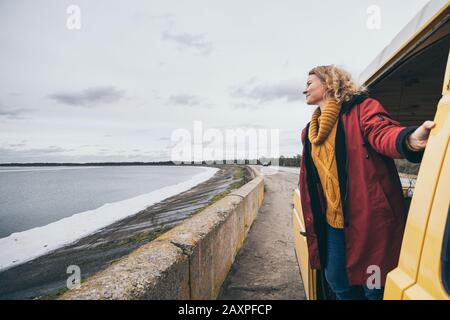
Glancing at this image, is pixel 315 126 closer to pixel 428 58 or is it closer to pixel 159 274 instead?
pixel 428 58

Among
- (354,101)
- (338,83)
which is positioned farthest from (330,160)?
(338,83)

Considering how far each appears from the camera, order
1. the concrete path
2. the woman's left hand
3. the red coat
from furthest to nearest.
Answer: the concrete path, the red coat, the woman's left hand

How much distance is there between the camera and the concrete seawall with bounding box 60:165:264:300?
157 cm

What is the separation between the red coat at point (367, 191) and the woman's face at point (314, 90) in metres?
0.27

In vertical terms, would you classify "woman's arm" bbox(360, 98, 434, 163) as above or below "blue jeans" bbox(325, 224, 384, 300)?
above

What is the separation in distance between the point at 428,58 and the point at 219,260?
2714 mm

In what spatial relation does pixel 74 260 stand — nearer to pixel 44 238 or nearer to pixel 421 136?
pixel 44 238

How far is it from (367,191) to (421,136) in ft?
2.03

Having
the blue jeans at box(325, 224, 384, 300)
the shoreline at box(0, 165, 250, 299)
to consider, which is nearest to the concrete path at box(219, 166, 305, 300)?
the blue jeans at box(325, 224, 384, 300)

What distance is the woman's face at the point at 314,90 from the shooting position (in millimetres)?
2141

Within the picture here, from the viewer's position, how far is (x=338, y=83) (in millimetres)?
2014

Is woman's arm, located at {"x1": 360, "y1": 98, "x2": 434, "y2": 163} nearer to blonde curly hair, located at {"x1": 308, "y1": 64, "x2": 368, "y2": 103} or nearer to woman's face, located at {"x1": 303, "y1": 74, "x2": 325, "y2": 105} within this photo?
blonde curly hair, located at {"x1": 308, "y1": 64, "x2": 368, "y2": 103}
